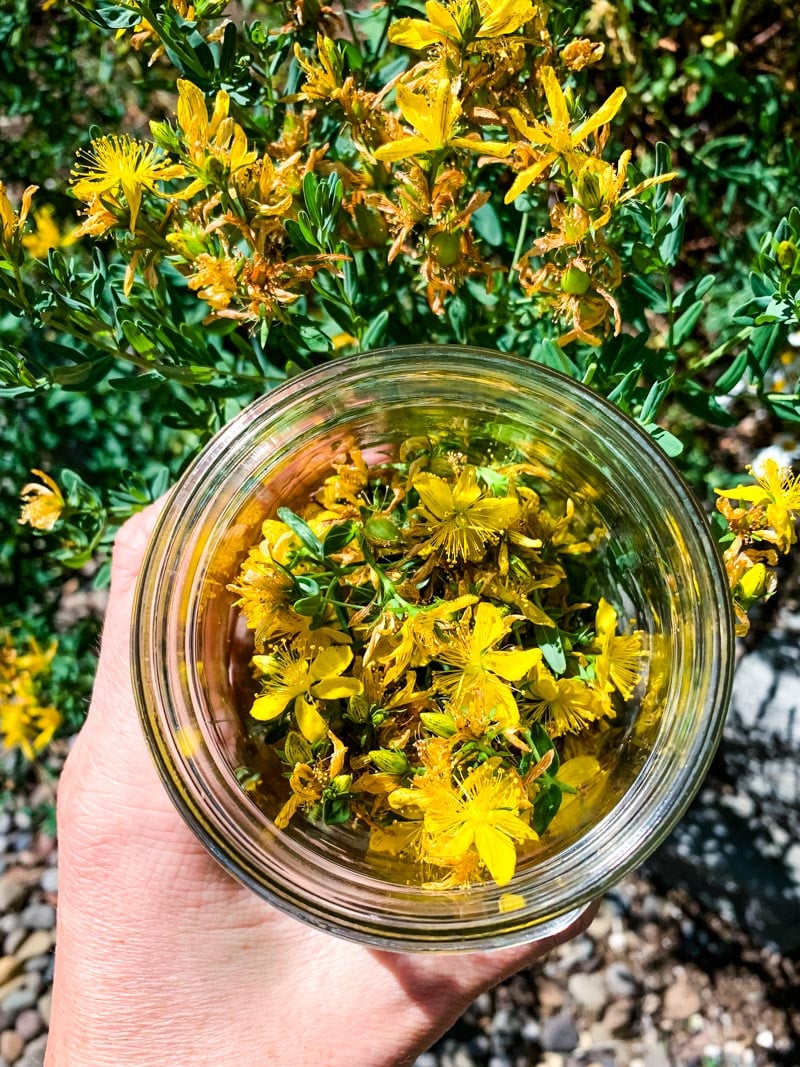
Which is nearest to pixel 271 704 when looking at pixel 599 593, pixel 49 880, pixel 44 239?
pixel 599 593

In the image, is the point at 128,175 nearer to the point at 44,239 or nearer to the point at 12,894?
the point at 44,239

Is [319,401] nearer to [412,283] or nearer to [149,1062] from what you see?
[412,283]

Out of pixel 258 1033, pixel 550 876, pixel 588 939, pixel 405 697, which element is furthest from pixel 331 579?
pixel 588 939

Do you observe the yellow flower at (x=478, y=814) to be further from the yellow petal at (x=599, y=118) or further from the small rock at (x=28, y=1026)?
the small rock at (x=28, y=1026)

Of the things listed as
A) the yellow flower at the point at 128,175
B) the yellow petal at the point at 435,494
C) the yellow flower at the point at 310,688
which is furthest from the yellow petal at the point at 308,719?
the yellow flower at the point at 128,175

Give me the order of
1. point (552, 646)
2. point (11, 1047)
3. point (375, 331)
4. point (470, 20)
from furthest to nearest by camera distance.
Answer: point (11, 1047)
point (375, 331)
point (552, 646)
point (470, 20)

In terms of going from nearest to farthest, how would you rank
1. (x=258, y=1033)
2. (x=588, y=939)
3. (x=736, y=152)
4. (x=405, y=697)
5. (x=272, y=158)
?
(x=405, y=697) < (x=272, y=158) < (x=258, y=1033) < (x=736, y=152) < (x=588, y=939)

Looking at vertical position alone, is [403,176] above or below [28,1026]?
above
